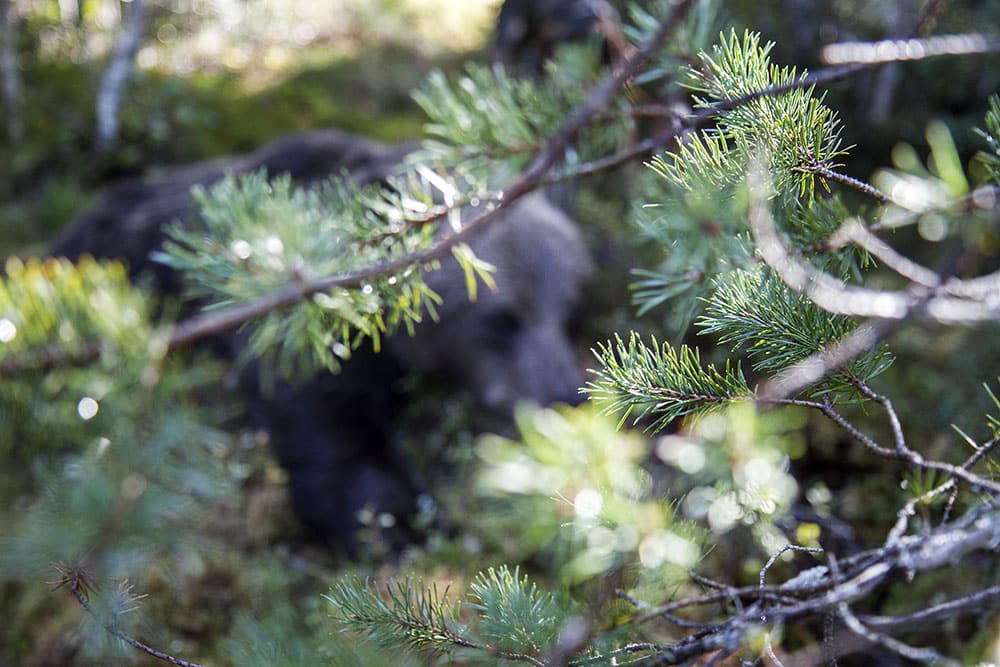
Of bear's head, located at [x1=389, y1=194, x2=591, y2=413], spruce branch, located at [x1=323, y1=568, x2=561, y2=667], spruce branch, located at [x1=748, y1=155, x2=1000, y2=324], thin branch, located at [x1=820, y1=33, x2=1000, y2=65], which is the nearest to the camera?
spruce branch, located at [x1=748, y1=155, x2=1000, y2=324]

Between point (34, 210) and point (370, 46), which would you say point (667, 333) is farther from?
point (370, 46)

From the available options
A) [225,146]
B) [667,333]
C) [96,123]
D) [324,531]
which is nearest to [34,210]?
[96,123]

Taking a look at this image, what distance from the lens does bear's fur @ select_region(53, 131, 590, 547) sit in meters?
2.99

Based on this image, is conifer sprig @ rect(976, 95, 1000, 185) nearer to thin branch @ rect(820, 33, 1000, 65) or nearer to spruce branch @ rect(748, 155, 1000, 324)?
thin branch @ rect(820, 33, 1000, 65)

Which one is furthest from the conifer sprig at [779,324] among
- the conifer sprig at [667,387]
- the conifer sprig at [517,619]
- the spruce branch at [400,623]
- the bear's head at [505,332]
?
the bear's head at [505,332]

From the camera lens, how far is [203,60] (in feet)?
26.5

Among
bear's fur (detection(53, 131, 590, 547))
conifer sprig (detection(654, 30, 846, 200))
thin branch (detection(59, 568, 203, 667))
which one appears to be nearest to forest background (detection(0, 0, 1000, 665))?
thin branch (detection(59, 568, 203, 667))

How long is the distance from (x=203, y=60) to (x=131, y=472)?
866 centimetres

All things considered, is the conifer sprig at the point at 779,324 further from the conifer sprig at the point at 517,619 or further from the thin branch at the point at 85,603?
the thin branch at the point at 85,603

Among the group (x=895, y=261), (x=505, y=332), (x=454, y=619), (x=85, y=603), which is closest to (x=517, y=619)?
(x=454, y=619)

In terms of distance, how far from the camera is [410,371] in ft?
10.9

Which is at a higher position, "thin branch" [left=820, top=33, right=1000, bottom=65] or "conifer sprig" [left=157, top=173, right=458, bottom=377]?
"thin branch" [left=820, top=33, right=1000, bottom=65]

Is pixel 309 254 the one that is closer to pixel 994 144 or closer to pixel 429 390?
pixel 994 144

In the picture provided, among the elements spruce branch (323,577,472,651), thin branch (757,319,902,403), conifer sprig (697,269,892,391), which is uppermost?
thin branch (757,319,902,403)
